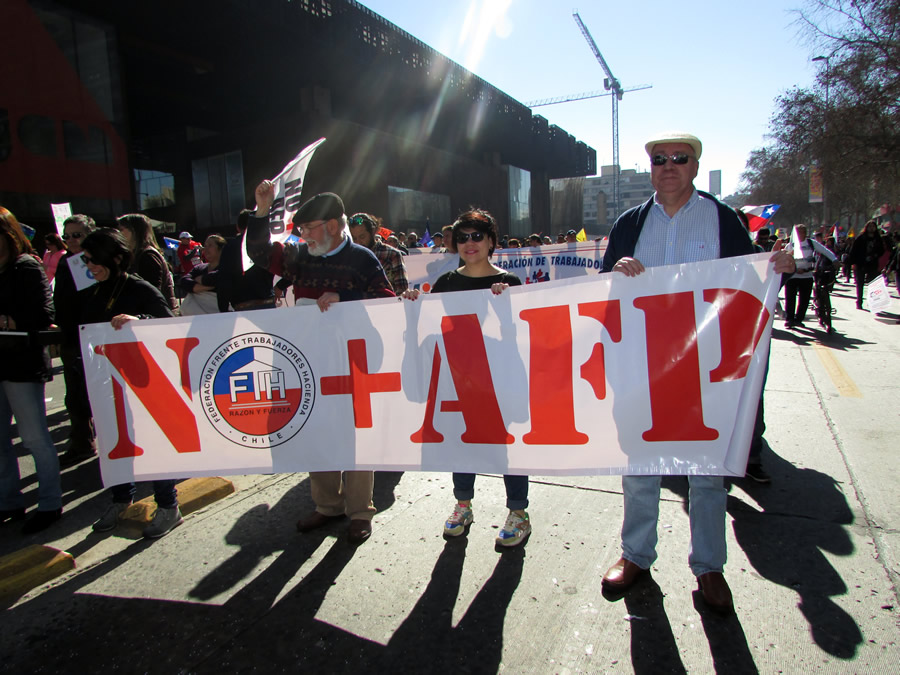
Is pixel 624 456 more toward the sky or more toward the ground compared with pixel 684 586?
more toward the sky

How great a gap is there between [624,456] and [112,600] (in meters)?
2.56

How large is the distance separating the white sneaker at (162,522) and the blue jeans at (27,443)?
704 mm

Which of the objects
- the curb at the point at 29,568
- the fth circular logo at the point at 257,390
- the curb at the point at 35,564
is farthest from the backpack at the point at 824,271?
the curb at the point at 29,568

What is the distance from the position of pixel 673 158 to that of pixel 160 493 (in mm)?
3354

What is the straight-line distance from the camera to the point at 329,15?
81.0ft

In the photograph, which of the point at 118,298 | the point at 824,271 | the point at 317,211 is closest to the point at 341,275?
the point at 317,211

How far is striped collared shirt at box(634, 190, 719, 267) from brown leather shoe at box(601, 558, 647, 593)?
1429 millimetres

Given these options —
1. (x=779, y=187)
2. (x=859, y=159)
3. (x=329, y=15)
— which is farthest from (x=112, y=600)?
(x=779, y=187)

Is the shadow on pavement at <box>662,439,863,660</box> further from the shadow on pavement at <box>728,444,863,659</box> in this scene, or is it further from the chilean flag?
the chilean flag

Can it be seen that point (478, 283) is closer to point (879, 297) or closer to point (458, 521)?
point (458, 521)

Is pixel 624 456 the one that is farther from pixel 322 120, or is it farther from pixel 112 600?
pixel 322 120

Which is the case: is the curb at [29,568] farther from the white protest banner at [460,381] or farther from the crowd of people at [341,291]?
the white protest banner at [460,381]

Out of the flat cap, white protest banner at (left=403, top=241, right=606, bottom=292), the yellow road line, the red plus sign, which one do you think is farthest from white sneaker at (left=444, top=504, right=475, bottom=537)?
white protest banner at (left=403, top=241, right=606, bottom=292)

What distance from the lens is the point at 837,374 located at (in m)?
6.91
